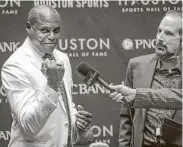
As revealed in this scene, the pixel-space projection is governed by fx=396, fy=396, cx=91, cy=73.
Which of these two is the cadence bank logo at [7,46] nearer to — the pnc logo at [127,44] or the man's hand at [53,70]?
the pnc logo at [127,44]

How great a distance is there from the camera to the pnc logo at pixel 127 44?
2117 millimetres

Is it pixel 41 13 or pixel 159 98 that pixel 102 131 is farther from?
pixel 41 13

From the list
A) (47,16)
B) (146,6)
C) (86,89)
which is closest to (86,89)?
(86,89)

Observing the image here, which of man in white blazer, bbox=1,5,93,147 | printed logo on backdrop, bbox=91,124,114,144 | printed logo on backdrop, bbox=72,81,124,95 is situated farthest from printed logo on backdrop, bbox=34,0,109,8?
printed logo on backdrop, bbox=91,124,114,144

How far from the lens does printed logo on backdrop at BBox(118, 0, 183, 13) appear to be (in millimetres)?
2111

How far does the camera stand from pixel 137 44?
2123 mm

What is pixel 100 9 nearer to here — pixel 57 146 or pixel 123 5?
pixel 123 5

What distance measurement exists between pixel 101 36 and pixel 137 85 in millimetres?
381

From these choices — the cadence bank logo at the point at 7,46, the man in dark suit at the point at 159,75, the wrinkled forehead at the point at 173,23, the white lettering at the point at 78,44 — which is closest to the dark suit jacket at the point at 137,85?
the man in dark suit at the point at 159,75

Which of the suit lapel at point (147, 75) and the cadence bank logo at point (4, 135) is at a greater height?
the suit lapel at point (147, 75)

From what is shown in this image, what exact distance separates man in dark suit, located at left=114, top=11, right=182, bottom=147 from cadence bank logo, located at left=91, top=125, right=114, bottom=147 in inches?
10.7

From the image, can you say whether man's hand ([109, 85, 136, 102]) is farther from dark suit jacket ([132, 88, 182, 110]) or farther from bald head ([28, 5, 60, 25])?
bald head ([28, 5, 60, 25])

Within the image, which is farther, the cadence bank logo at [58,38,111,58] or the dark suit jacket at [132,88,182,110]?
the cadence bank logo at [58,38,111,58]

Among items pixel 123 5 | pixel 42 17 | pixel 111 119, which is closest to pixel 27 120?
pixel 42 17
